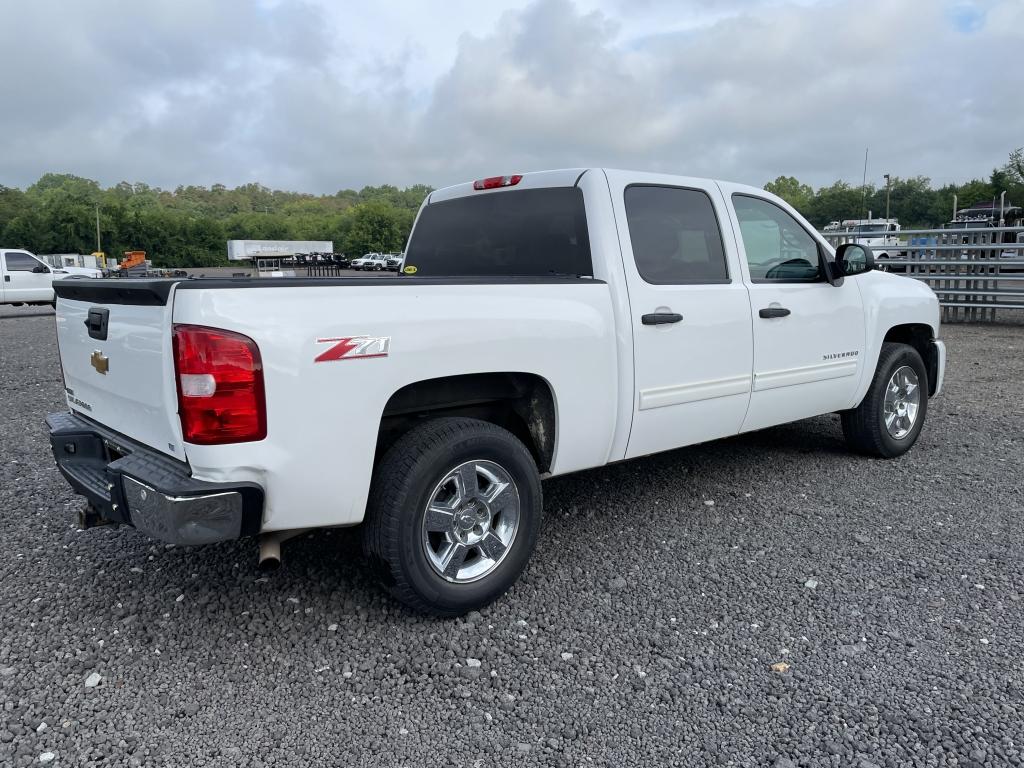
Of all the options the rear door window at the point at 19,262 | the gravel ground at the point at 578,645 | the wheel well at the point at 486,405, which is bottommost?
the gravel ground at the point at 578,645

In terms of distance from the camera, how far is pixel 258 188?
156 metres

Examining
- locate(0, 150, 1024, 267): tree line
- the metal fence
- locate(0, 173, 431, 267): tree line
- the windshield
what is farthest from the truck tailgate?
locate(0, 150, 1024, 267): tree line

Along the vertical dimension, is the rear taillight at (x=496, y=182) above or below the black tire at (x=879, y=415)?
above

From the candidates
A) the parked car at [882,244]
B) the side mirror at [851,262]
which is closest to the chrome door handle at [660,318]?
the side mirror at [851,262]

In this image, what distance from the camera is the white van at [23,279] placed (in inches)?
821

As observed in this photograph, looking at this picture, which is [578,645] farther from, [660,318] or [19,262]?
[19,262]

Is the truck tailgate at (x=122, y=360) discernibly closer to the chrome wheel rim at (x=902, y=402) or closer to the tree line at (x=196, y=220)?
the chrome wheel rim at (x=902, y=402)

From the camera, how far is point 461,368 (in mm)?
3229

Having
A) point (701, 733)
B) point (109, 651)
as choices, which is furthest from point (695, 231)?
point (109, 651)

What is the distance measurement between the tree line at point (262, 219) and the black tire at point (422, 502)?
65776 mm

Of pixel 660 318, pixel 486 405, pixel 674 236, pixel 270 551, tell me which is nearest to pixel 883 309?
pixel 674 236

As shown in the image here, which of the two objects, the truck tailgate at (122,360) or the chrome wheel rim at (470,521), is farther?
the chrome wheel rim at (470,521)

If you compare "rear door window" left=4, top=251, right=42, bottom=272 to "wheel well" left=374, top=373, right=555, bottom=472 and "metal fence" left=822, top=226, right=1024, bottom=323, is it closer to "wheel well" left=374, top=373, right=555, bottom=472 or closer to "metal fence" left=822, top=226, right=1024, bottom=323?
"metal fence" left=822, top=226, right=1024, bottom=323

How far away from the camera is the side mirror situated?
194 inches
